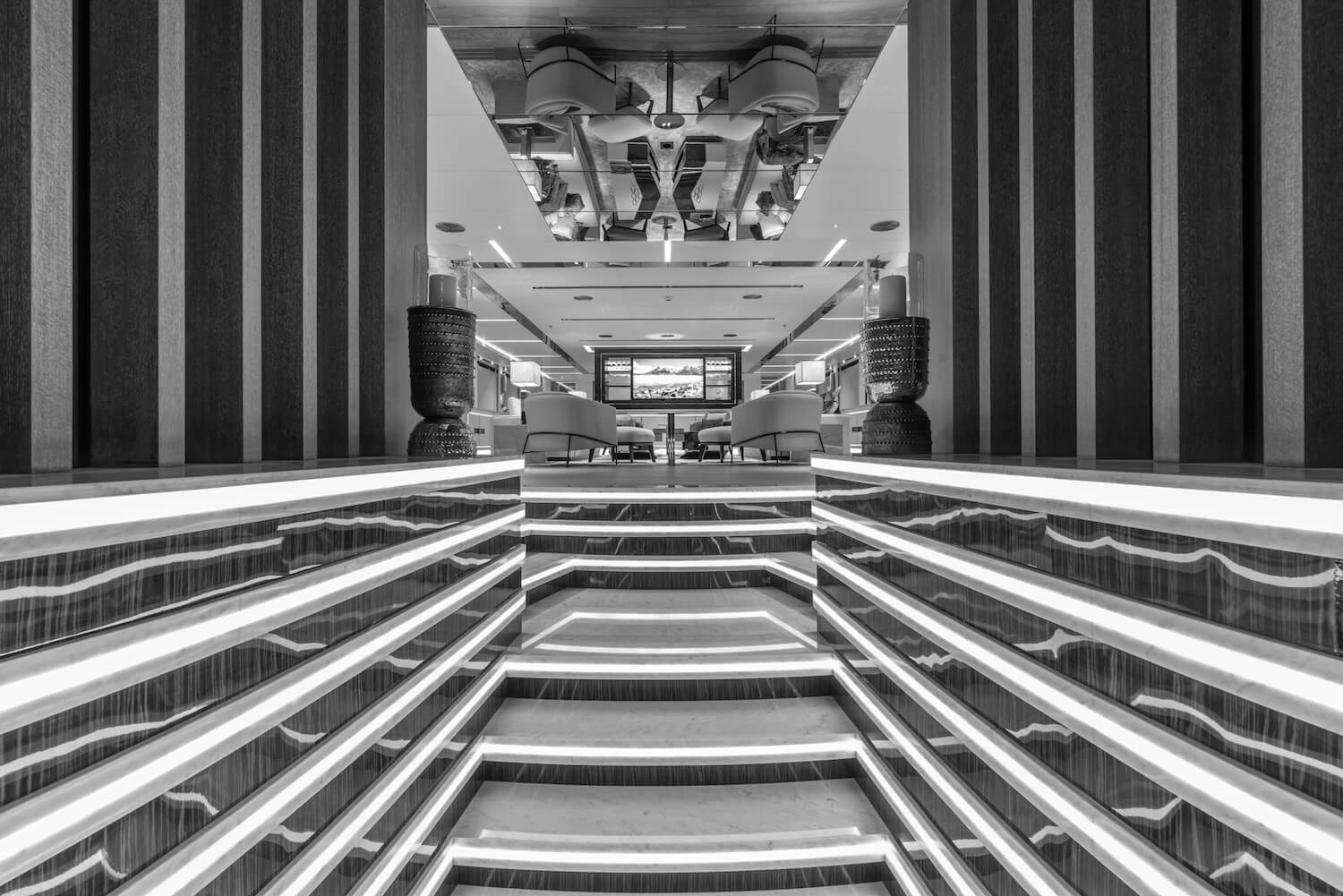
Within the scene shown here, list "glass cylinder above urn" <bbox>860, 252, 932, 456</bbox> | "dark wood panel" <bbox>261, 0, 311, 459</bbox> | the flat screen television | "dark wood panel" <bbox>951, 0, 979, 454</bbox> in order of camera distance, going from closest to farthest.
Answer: "dark wood panel" <bbox>261, 0, 311, 459</bbox>
"glass cylinder above urn" <bbox>860, 252, 932, 456</bbox>
"dark wood panel" <bbox>951, 0, 979, 454</bbox>
the flat screen television

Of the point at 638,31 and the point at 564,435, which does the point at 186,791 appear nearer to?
the point at 638,31

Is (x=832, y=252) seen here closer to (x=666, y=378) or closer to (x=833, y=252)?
(x=833, y=252)

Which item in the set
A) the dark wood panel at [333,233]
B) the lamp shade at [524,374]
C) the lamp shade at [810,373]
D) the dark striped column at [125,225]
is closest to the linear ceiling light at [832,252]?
the dark wood panel at [333,233]

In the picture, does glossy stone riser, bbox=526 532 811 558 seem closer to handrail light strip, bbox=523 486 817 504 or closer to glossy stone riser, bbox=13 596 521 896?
handrail light strip, bbox=523 486 817 504

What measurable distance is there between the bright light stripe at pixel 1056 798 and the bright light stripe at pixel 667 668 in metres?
0.61

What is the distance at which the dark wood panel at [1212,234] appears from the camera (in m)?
1.55

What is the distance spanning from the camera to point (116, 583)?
0.70 m

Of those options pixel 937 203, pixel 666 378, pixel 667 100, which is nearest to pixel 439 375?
pixel 937 203

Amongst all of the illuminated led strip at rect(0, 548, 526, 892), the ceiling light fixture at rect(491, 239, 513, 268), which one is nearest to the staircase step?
the illuminated led strip at rect(0, 548, 526, 892)

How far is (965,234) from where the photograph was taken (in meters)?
2.79

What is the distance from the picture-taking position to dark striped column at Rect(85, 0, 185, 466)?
153 centimetres

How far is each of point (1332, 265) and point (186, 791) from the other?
201 cm

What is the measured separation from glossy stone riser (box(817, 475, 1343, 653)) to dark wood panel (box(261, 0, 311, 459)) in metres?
2.11

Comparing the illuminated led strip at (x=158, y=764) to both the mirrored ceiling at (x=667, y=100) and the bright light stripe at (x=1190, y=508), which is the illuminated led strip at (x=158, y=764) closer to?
the bright light stripe at (x=1190, y=508)
